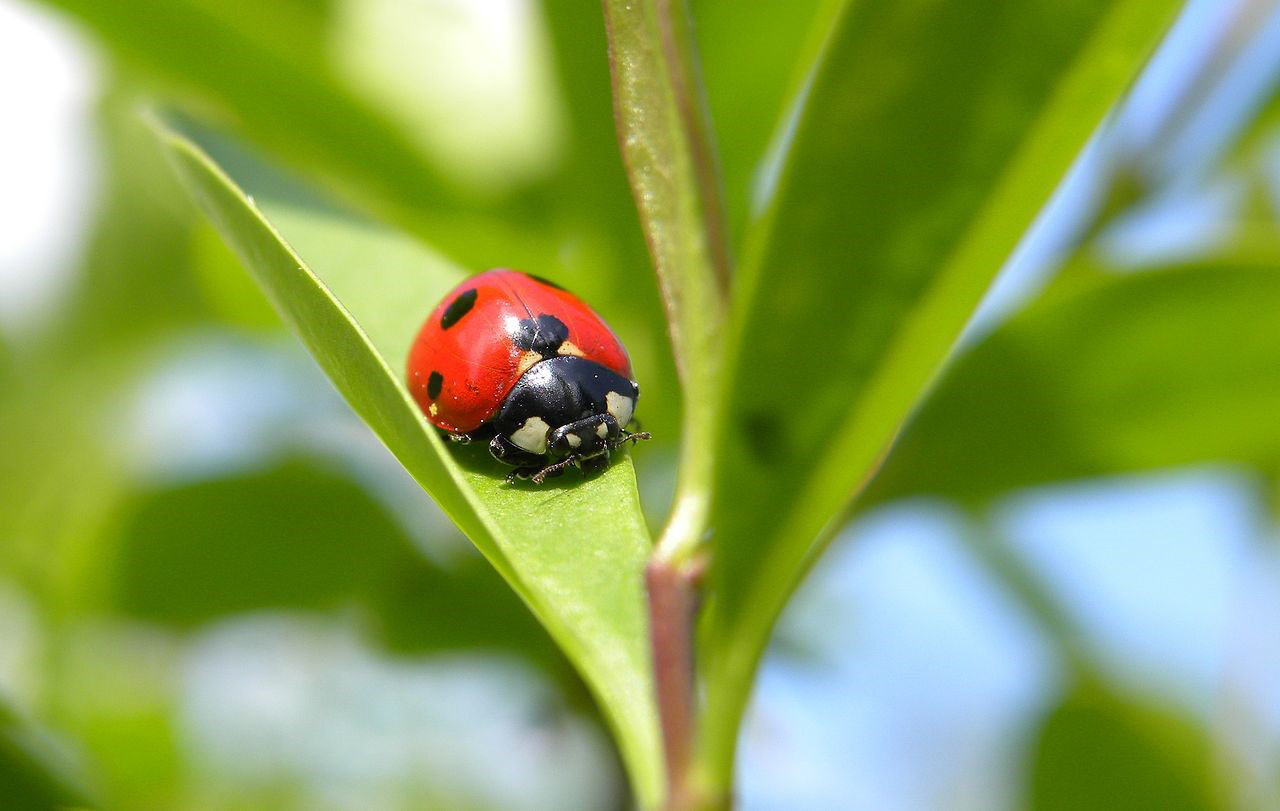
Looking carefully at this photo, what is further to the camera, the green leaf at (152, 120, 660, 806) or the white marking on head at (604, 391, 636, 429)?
the white marking on head at (604, 391, 636, 429)

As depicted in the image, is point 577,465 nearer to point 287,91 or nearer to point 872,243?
point 872,243

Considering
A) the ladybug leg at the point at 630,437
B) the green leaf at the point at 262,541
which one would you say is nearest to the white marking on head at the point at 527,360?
the ladybug leg at the point at 630,437

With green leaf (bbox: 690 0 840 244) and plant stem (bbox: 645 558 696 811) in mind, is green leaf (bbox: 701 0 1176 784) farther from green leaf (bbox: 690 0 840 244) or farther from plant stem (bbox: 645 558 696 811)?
green leaf (bbox: 690 0 840 244)

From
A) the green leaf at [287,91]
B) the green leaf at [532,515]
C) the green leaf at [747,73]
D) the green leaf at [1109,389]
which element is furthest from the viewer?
the green leaf at [287,91]

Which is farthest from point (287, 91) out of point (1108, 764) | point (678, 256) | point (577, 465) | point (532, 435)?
point (1108, 764)

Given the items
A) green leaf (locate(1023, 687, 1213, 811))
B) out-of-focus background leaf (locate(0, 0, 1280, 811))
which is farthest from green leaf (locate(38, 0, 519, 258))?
green leaf (locate(1023, 687, 1213, 811))

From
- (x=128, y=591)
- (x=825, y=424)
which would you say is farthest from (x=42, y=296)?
(x=825, y=424)

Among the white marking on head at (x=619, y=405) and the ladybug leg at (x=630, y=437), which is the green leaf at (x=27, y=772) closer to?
the ladybug leg at (x=630, y=437)
